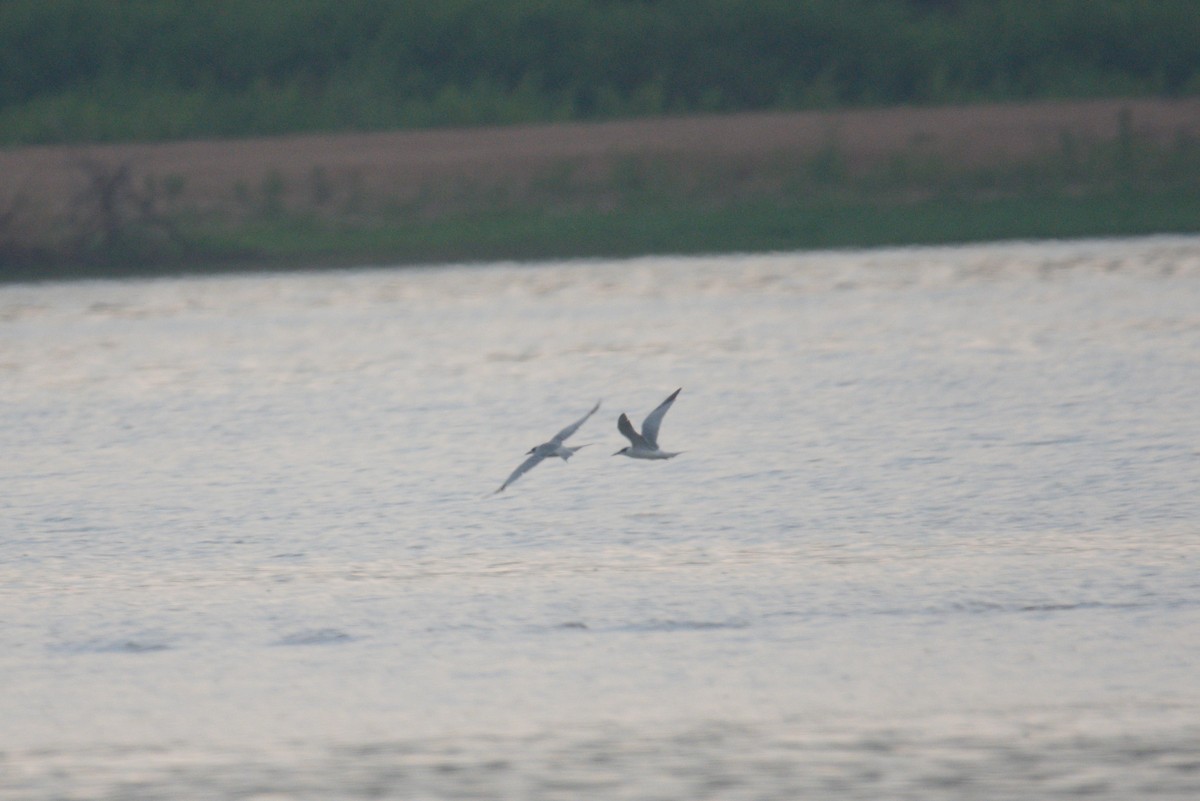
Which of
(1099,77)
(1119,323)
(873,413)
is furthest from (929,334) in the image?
(1099,77)

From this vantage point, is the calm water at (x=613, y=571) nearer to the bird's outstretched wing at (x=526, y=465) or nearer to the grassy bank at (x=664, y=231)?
the bird's outstretched wing at (x=526, y=465)

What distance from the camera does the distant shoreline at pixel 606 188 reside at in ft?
76.8

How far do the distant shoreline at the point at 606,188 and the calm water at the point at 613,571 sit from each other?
6.73 m

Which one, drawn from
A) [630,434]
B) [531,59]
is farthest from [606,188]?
[630,434]

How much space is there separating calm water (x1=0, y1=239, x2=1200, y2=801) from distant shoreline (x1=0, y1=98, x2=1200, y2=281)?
265 inches

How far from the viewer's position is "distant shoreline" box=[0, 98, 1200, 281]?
76.8 ft

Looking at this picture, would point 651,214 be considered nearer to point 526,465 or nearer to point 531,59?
point 531,59

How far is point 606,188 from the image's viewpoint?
2578cm

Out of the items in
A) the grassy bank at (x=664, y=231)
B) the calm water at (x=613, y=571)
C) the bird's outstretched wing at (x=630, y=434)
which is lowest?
the calm water at (x=613, y=571)

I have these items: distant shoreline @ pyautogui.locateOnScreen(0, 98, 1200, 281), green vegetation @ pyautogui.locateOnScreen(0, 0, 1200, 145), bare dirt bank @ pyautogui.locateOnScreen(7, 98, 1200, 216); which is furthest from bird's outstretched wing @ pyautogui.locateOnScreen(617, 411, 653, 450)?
green vegetation @ pyautogui.locateOnScreen(0, 0, 1200, 145)

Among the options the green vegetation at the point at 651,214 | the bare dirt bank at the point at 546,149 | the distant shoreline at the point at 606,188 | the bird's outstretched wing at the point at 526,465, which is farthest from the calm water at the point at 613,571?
the bare dirt bank at the point at 546,149

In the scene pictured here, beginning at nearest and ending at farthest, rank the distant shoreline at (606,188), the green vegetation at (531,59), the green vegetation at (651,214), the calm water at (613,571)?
1. the calm water at (613,571)
2. the green vegetation at (651,214)
3. the distant shoreline at (606,188)
4. the green vegetation at (531,59)

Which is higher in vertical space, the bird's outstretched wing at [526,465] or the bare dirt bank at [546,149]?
the bare dirt bank at [546,149]

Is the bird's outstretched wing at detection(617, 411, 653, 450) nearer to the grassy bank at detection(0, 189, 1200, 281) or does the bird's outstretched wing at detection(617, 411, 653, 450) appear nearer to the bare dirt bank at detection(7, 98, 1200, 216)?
the grassy bank at detection(0, 189, 1200, 281)
